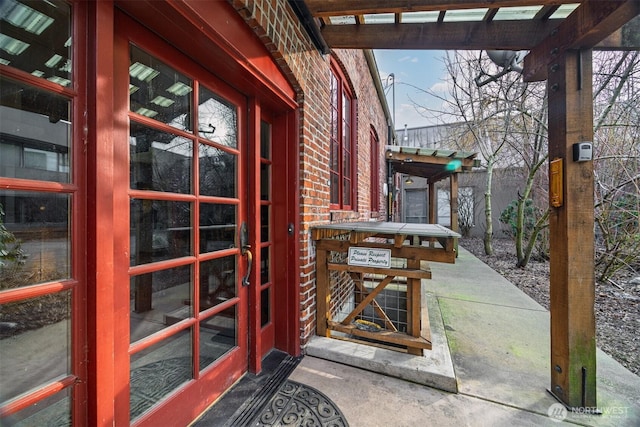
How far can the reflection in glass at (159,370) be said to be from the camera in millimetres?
1226

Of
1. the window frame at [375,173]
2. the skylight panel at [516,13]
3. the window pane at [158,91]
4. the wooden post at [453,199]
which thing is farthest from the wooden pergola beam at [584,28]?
the wooden post at [453,199]

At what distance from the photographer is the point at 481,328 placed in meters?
2.73

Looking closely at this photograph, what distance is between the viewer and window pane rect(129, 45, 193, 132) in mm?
1189

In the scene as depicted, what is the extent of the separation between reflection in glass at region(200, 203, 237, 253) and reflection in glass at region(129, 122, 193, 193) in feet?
0.65

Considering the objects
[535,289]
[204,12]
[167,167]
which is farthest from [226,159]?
[535,289]

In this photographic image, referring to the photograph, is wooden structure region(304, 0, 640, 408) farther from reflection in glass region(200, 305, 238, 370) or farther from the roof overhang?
reflection in glass region(200, 305, 238, 370)

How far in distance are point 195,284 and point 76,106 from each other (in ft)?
3.11

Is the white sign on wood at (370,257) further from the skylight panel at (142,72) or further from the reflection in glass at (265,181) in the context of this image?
the skylight panel at (142,72)

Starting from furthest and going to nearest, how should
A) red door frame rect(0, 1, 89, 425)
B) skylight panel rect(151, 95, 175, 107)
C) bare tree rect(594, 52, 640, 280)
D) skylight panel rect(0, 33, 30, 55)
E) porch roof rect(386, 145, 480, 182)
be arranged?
porch roof rect(386, 145, 480, 182), bare tree rect(594, 52, 640, 280), skylight panel rect(151, 95, 175, 107), red door frame rect(0, 1, 89, 425), skylight panel rect(0, 33, 30, 55)

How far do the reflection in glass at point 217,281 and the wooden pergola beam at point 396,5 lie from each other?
6.23 ft

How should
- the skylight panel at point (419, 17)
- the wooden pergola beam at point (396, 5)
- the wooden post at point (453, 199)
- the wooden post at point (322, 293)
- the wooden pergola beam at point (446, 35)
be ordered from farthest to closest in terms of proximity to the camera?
the wooden post at point (453, 199)
the wooden post at point (322, 293)
the skylight panel at point (419, 17)
the wooden pergola beam at point (446, 35)
the wooden pergola beam at point (396, 5)

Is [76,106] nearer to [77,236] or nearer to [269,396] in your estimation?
[77,236]

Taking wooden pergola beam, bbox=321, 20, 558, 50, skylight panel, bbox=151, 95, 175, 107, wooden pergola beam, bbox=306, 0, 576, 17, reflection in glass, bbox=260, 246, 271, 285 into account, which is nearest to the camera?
skylight panel, bbox=151, 95, 175, 107

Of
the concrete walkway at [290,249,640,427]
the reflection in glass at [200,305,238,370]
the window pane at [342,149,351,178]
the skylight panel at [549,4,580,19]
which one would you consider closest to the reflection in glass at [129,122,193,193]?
the reflection in glass at [200,305,238,370]
